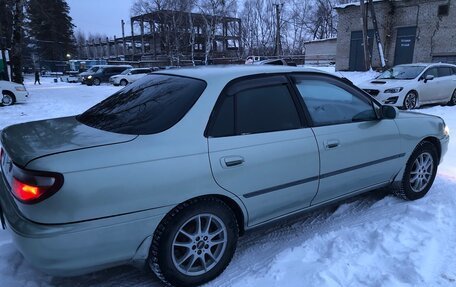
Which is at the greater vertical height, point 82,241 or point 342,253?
point 82,241

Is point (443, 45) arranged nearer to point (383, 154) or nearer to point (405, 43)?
point (405, 43)

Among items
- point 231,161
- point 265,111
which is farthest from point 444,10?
point 231,161

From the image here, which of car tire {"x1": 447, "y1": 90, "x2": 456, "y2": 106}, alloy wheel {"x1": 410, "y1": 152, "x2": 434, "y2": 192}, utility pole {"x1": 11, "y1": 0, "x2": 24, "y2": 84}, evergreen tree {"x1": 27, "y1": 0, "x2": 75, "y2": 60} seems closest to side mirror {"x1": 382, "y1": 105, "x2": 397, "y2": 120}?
alloy wheel {"x1": 410, "y1": 152, "x2": 434, "y2": 192}

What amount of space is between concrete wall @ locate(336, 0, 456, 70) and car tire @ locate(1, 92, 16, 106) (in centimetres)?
2261

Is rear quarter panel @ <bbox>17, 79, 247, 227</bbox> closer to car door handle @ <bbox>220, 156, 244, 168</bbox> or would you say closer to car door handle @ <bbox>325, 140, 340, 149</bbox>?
car door handle @ <bbox>220, 156, 244, 168</bbox>

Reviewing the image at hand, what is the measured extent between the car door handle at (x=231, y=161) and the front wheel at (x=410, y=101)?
10127 millimetres

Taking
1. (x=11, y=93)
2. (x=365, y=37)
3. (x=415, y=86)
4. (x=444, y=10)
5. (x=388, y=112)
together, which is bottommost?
(x=11, y=93)

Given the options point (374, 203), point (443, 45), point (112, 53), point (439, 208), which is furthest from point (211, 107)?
point (112, 53)

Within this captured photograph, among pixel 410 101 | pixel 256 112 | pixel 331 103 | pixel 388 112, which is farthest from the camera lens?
pixel 410 101

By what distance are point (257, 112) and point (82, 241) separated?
5.22 feet

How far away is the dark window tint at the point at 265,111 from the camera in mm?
2967

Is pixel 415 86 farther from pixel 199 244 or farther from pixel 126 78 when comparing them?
pixel 126 78

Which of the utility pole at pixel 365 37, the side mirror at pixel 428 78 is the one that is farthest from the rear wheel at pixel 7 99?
the utility pole at pixel 365 37

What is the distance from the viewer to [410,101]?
11.6 m
